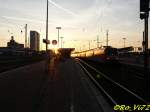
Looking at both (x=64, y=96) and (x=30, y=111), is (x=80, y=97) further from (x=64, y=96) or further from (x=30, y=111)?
(x=30, y=111)

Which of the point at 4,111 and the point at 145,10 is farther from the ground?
the point at 145,10

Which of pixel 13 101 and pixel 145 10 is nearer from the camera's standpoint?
pixel 13 101

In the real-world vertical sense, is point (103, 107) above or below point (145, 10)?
below

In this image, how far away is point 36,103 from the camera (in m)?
14.9

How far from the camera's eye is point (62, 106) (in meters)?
14.2

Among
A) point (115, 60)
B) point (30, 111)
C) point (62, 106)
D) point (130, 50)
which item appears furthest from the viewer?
point (130, 50)

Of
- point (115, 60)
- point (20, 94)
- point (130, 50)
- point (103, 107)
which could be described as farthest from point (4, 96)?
point (130, 50)

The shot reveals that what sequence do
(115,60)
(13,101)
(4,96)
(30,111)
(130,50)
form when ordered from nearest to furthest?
(30,111)
(13,101)
(4,96)
(115,60)
(130,50)

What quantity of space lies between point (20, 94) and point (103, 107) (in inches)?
214

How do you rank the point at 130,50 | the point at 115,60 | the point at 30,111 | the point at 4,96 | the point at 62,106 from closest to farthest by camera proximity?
the point at 30,111 < the point at 62,106 < the point at 4,96 < the point at 115,60 < the point at 130,50

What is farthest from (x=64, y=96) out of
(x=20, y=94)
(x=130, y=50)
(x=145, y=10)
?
(x=130, y=50)

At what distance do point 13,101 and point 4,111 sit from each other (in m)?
2.60

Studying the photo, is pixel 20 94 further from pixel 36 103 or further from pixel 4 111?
pixel 4 111

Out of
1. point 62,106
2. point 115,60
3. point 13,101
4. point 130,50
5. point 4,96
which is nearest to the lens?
point 62,106
